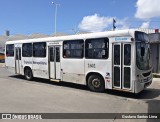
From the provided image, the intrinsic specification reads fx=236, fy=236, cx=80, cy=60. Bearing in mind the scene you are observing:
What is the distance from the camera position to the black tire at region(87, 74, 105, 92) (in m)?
10.9

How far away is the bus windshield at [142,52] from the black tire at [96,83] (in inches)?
77.9

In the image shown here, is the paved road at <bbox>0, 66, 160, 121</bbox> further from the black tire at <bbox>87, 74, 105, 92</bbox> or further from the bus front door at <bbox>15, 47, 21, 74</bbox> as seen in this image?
the bus front door at <bbox>15, 47, 21, 74</bbox>

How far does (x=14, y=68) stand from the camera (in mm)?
16359

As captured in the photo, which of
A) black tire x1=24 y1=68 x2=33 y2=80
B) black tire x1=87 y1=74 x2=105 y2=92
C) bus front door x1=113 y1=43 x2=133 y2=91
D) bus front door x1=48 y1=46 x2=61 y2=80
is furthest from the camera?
black tire x1=24 y1=68 x2=33 y2=80

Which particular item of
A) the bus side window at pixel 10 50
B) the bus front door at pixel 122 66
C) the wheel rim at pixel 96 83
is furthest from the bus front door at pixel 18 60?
the bus front door at pixel 122 66

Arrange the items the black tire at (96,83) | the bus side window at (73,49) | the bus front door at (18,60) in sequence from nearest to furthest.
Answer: the black tire at (96,83)
the bus side window at (73,49)
the bus front door at (18,60)

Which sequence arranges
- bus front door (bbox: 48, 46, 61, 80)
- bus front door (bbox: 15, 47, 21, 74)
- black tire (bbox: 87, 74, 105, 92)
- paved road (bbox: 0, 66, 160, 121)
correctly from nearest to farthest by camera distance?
paved road (bbox: 0, 66, 160, 121) < black tire (bbox: 87, 74, 105, 92) < bus front door (bbox: 48, 46, 61, 80) < bus front door (bbox: 15, 47, 21, 74)

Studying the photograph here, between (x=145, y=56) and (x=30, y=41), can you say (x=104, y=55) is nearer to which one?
(x=145, y=56)

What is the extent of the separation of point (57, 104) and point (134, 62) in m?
3.54

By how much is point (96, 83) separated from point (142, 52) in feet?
8.40

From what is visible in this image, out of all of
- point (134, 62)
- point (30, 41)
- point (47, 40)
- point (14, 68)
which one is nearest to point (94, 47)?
point (134, 62)

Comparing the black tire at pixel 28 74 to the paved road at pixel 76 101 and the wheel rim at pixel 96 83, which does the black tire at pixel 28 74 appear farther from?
the wheel rim at pixel 96 83

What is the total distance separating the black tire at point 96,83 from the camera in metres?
10.9

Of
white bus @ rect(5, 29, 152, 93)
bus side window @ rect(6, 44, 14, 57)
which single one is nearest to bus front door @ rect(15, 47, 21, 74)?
bus side window @ rect(6, 44, 14, 57)
